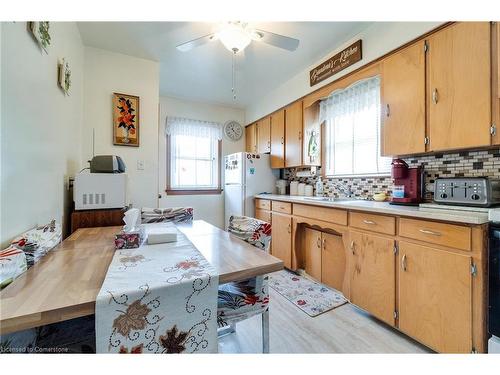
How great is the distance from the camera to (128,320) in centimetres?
70

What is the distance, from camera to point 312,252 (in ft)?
8.64

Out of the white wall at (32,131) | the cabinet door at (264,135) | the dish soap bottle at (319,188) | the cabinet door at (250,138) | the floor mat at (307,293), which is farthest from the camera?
the cabinet door at (250,138)

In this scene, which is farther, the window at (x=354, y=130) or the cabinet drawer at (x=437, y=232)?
the window at (x=354, y=130)

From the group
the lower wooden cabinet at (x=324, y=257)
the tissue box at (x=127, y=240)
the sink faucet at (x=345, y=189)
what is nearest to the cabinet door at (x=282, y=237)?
the lower wooden cabinet at (x=324, y=257)

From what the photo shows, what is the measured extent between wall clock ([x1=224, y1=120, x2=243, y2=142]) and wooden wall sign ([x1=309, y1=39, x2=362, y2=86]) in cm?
199

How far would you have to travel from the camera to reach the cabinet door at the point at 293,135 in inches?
125

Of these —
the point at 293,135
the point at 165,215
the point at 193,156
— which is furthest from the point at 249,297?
the point at 193,156

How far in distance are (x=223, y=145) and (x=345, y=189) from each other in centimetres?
251

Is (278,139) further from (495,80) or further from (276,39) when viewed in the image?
(495,80)

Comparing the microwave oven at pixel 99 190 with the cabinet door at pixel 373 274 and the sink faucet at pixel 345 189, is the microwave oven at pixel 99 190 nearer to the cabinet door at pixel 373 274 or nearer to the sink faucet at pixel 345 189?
the cabinet door at pixel 373 274

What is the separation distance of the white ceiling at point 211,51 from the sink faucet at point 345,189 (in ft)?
5.08

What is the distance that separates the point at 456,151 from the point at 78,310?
2419 mm

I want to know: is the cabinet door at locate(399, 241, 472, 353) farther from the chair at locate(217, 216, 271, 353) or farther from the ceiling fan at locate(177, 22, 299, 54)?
the ceiling fan at locate(177, 22, 299, 54)
